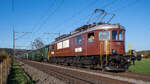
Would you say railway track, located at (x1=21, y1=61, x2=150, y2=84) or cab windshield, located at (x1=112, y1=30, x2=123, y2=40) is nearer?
railway track, located at (x1=21, y1=61, x2=150, y2=84)

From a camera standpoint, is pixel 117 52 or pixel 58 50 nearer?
pixel 117 52

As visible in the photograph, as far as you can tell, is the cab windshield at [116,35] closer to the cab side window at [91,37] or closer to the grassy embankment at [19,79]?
the cab side window at [91,37]

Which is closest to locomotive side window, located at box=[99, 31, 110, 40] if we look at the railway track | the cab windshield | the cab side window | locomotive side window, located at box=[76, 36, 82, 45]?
the cab windshield

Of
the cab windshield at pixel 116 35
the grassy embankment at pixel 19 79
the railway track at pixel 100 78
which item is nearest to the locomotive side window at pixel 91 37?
the cab windshield at pixel 116 35

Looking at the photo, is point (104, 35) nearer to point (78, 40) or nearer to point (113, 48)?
point (113, 48)

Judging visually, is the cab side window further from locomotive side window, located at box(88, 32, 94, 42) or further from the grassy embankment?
the grassy embankment

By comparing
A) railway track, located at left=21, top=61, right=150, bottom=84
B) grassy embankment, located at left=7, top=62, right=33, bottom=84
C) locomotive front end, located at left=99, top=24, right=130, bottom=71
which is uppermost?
locomotive front end, located at left=99, top=24, right=130, bottom=71

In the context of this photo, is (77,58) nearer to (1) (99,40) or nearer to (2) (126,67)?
(1) (99,40)

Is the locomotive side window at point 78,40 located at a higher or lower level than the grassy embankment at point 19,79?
higher

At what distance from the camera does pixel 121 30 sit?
513 inches

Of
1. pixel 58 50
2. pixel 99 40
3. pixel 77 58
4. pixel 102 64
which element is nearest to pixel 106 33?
pixel 99 40

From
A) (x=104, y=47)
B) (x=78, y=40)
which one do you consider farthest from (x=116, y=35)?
(x=78, y=40)

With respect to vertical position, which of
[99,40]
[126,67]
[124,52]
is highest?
[99,40]

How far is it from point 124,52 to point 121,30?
1.84 meters
